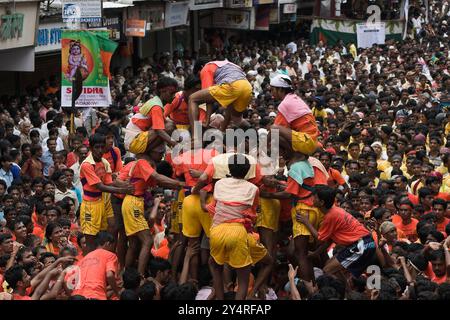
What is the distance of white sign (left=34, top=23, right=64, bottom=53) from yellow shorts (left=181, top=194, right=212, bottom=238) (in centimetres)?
956

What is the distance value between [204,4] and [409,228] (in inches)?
677

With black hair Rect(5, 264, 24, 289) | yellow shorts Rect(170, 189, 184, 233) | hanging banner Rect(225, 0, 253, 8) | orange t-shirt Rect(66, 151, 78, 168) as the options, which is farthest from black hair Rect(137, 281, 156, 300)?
hanging banner Rect(225, 0, 253, 8)

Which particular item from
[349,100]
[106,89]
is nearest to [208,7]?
[349,100]

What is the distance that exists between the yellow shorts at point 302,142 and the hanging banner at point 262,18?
21854mm

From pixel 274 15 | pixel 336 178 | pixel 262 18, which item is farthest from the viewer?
pixel 274 15

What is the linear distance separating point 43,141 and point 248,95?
6287mm

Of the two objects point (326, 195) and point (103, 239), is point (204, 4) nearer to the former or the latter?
point (103, 239)

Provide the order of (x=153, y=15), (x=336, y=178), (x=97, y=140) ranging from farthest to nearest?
(x=153, y=15) → (x=336, y=178) → (x=97, y=140)

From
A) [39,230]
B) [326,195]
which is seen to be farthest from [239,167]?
[39,230]

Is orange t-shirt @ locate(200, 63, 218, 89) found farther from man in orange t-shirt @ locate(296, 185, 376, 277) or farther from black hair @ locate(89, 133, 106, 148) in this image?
man in orange t-shirt @ locate(296, 185, 376, 277)

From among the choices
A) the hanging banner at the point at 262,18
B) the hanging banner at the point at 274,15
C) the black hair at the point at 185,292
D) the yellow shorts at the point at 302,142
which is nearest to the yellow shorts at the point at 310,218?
the yellow shorts at the point at 302,142

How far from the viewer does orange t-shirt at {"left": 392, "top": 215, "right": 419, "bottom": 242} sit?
37.4 ft

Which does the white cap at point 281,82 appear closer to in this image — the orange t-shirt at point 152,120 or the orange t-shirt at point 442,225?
the orange t-shirt at point 152,120

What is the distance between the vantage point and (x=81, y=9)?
1489cm
